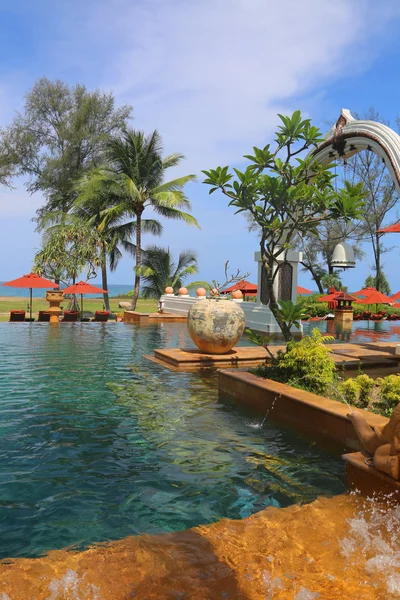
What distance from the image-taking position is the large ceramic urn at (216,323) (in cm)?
1184

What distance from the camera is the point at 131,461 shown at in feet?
18.6

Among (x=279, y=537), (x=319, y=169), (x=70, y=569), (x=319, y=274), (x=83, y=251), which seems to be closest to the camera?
(x=70, y=569)

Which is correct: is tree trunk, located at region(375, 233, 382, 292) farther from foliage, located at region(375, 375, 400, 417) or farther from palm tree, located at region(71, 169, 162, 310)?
foliage, located at region(375, 375, 400, 417)

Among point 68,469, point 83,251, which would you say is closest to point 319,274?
point 83,251

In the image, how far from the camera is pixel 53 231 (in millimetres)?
33219

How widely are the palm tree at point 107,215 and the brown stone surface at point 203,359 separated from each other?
65.4ft

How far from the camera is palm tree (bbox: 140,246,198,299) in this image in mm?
33750

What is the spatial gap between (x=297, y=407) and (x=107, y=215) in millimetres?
25795

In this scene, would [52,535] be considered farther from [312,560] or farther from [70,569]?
[312,560]

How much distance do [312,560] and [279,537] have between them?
0.35 meters

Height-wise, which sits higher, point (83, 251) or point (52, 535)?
point (83, 251)

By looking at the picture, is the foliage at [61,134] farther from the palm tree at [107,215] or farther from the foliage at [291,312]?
the foliage at [291,312]

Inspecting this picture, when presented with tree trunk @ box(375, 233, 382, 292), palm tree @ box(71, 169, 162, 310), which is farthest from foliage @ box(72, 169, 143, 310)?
tree trunk @ box(375, 233, 382, 292)

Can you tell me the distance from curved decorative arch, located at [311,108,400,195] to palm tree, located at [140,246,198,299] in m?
17.3
